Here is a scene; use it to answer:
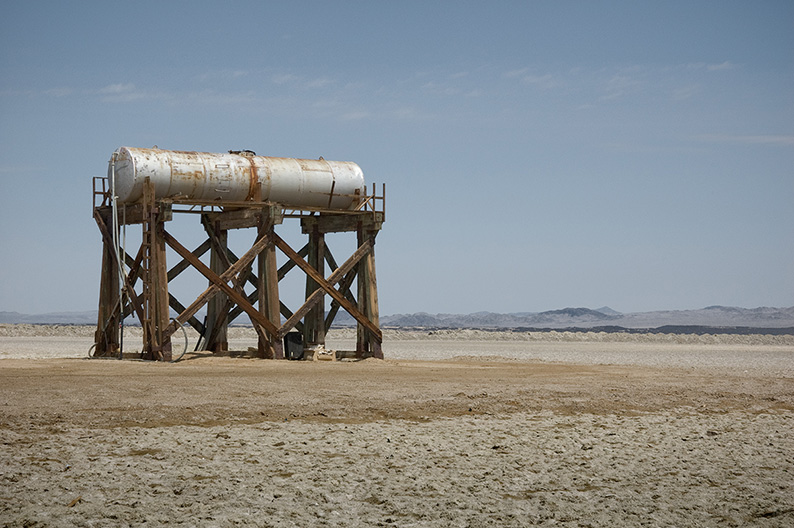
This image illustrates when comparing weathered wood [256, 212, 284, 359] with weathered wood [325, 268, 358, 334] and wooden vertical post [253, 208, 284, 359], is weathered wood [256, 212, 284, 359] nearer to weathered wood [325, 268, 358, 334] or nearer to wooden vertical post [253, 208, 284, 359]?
wooden vertical post [253, 208, 284, 359]

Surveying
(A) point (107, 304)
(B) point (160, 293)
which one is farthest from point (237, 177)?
(A) point (107, 304)

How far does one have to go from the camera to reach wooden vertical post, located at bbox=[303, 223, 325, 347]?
2670cm

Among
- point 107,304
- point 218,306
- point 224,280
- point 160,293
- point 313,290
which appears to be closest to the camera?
point 160,293

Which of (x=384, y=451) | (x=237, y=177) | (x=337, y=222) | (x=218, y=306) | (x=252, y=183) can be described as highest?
(x=237, y=177)

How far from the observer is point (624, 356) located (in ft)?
125

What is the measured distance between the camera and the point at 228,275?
23.4 meters

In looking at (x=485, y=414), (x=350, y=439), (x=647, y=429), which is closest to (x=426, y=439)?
(x=350, y=439)

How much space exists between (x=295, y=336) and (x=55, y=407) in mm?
12712

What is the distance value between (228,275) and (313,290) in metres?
3.91

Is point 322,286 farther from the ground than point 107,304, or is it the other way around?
point 322,286

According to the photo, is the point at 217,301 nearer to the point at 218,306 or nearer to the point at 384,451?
the point at 218,306

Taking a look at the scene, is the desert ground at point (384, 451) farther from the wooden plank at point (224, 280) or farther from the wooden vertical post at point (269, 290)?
the wooden vertical post at point (269, 290)

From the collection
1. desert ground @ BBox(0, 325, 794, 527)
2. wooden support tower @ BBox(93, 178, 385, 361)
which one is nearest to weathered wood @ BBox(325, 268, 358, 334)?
wooden support tower @ BBox(93, 178, 385, 361)

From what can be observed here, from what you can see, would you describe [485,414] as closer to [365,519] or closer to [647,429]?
[647,429]
